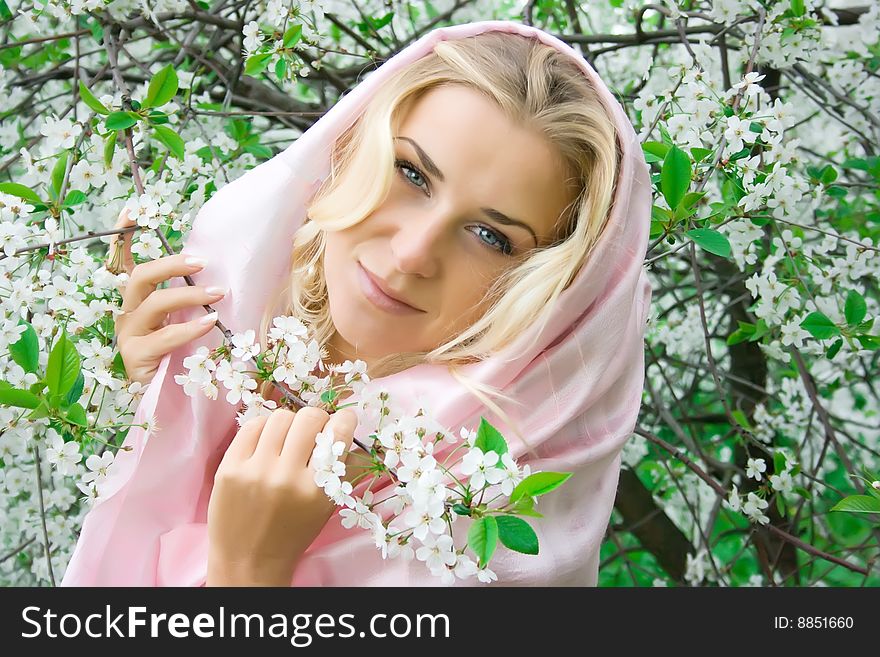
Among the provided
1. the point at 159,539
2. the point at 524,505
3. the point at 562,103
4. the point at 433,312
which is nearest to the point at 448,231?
the point at 433,312

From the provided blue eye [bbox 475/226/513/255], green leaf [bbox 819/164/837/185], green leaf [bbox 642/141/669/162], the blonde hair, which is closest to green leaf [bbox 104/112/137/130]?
the blonde hair

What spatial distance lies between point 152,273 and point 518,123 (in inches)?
19.7

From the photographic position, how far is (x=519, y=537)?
0.84 metres

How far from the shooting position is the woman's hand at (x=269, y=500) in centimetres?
97

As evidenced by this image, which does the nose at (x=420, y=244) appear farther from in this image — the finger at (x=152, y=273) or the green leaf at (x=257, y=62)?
the green leaf at (x=257, y=62)

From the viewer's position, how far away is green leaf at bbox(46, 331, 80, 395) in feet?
3.27

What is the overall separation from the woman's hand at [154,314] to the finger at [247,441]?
Result: 155 millimetres

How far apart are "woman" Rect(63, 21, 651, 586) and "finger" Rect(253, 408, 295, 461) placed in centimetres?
2

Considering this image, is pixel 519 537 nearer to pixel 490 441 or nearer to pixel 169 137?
pixel 490 441

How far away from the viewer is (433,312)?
1.10 metres

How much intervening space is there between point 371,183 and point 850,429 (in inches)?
114

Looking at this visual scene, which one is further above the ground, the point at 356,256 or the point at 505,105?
the point at 505,105

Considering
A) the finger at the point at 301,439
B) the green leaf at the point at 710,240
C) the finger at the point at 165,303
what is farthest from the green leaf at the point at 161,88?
the green leaf at the point at 710,240

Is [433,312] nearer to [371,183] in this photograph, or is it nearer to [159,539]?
[371,183]
